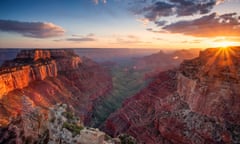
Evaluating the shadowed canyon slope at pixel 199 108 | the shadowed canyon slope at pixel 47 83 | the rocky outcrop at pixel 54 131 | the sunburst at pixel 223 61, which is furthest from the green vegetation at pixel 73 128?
the sunburst at pixel 223 61

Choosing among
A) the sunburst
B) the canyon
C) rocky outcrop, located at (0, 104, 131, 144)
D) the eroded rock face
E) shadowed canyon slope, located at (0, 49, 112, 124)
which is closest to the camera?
rocky outcrop, located at (0, 104, 131, 144)

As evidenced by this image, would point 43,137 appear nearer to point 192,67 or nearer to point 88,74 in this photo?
point 192,67

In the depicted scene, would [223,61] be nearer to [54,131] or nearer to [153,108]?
[153,108]

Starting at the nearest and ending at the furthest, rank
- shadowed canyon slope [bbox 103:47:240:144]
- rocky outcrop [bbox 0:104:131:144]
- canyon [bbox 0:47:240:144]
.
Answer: rocky outcrop [bbox 0:104:131:144], canyon [bbox 0:47:240:144], shadowed canyon slope [bbox 103:47:240:144]

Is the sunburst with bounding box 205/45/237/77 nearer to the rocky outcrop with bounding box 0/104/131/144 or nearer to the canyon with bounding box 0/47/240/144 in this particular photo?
the canyon with bounding box 0/47/240/144

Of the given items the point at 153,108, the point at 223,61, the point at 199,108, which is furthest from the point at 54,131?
the point at 153,108

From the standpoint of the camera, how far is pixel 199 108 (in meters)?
37.3

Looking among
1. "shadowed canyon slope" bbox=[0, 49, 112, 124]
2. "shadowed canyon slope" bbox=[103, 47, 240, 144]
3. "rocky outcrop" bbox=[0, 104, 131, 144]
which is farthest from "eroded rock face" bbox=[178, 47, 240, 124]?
"shadowed canyon slope" bbox=[0, 49, 112, 124]

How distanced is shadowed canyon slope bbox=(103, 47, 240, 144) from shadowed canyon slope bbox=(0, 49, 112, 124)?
23605 mm

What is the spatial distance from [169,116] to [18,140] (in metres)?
28.1

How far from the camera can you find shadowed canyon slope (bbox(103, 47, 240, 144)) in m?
33.4

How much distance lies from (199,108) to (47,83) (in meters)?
52.4

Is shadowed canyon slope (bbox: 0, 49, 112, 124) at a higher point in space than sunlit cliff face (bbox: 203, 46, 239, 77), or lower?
lower

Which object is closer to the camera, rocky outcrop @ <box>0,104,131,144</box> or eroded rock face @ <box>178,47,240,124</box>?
rocky outcrop @ <box>0,104,131,144</box>
